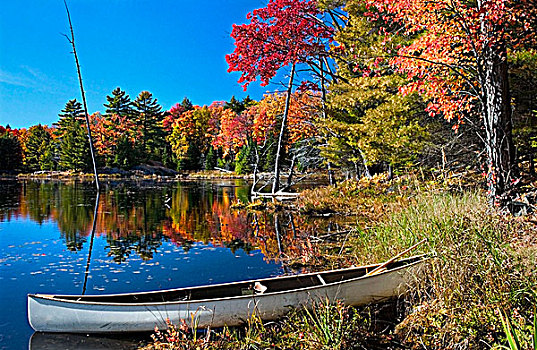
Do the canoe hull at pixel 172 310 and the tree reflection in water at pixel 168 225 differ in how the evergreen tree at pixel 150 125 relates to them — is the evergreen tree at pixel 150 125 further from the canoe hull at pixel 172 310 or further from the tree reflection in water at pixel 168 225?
the canoe hull at pixel 172 310

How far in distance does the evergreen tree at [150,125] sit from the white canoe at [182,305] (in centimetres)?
4731

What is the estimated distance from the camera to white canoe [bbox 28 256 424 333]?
166 inches

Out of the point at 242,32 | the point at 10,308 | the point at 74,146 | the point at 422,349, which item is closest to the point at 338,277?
the point at 422,349

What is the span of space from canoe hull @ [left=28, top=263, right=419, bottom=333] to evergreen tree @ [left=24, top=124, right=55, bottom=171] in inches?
1918

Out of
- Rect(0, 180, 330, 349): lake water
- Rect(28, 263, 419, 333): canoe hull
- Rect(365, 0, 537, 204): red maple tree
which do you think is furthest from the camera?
Rect(365, 0, 537, 204): red maple tree

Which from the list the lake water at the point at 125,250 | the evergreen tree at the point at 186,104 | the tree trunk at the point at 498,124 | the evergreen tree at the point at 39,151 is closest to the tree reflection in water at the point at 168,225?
the lake water at the point at 125,250

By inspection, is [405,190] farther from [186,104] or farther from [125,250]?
[186,104]

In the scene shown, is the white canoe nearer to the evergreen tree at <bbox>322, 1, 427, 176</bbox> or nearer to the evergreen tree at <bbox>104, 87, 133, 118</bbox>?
the evergreen tree at <bbox>322, 1, 427, 176</bbox>

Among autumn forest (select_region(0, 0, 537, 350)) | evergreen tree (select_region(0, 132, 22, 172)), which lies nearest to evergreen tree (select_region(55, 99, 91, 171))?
evergreen tree (select_region(0, 132, 22, 172))

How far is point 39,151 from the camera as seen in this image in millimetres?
48844

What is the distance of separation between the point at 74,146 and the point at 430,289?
45.4 metres

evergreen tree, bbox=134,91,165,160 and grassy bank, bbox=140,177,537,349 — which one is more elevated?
evergreen tree, bbox=134,91,165,160

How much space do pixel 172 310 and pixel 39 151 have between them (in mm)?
A: 52698

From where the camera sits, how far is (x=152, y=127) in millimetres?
51406
